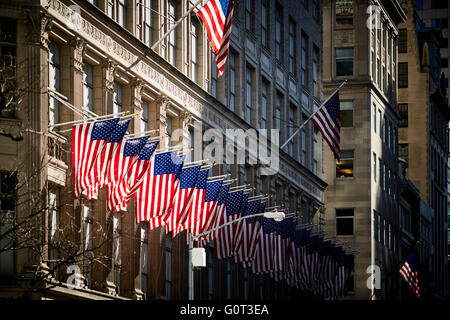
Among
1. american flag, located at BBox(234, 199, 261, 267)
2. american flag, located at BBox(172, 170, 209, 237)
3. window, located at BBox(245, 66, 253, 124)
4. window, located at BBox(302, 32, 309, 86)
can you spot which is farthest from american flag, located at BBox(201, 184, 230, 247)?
window, located at BBox(302, 32, 309, 86)

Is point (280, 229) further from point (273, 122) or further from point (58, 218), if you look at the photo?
point (58, 218)

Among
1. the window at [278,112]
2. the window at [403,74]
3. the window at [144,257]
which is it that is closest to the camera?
the window at [144,257]

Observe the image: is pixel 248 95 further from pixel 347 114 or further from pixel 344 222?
pixel 347 114

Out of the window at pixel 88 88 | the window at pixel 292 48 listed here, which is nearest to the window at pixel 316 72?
the window at pixel 292 48

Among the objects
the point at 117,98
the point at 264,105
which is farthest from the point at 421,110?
the point at 117,98

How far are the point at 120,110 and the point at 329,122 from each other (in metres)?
15.6

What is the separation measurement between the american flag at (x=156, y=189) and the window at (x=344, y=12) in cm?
6420

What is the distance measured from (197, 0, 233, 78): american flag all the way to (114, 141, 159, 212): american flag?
511 centimetres

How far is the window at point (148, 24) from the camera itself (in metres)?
50.2

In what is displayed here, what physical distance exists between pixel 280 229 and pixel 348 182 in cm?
4276

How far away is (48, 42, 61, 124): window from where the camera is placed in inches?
1606

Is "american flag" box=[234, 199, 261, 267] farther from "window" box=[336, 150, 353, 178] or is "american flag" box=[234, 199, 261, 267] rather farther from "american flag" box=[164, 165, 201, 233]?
"window" box=[336, 150, 353, 178]

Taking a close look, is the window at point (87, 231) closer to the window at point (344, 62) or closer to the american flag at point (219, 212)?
the american flag at point (219, 212)

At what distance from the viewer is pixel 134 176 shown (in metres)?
40.1
